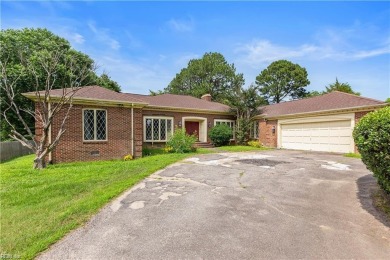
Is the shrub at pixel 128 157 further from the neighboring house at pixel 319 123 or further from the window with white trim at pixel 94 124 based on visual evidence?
the neighboring house at pixel 319 123

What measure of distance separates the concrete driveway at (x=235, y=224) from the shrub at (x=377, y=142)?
2.83 feet

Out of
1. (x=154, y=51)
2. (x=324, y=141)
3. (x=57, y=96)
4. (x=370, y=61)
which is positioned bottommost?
(x=324, y=141)

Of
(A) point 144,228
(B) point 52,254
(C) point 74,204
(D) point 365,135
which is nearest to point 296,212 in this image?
(D) point 365,135

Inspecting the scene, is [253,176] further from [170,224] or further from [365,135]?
[170,224]

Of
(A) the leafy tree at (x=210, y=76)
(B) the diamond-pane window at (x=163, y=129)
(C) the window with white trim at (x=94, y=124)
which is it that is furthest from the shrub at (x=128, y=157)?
(A) the leafy tree at (x=210, y=76)

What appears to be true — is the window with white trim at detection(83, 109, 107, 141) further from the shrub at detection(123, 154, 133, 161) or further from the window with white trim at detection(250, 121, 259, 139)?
the window with white trim at detection(250, 121, 259, 139)

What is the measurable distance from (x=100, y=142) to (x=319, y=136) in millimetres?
13555

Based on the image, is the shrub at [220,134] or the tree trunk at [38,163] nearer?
the tree trunk at [38,163]

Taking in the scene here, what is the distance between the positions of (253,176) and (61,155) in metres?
9.02

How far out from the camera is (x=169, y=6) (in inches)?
361

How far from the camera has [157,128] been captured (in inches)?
649

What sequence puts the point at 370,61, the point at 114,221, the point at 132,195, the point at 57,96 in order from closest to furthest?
the point at 114,221
the point at 132,195
the point at 57,96
the point at 370,61

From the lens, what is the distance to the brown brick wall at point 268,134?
1781 centimetres

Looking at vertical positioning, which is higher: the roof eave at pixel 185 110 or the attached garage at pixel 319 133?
the roof eave at pixel 185 110
